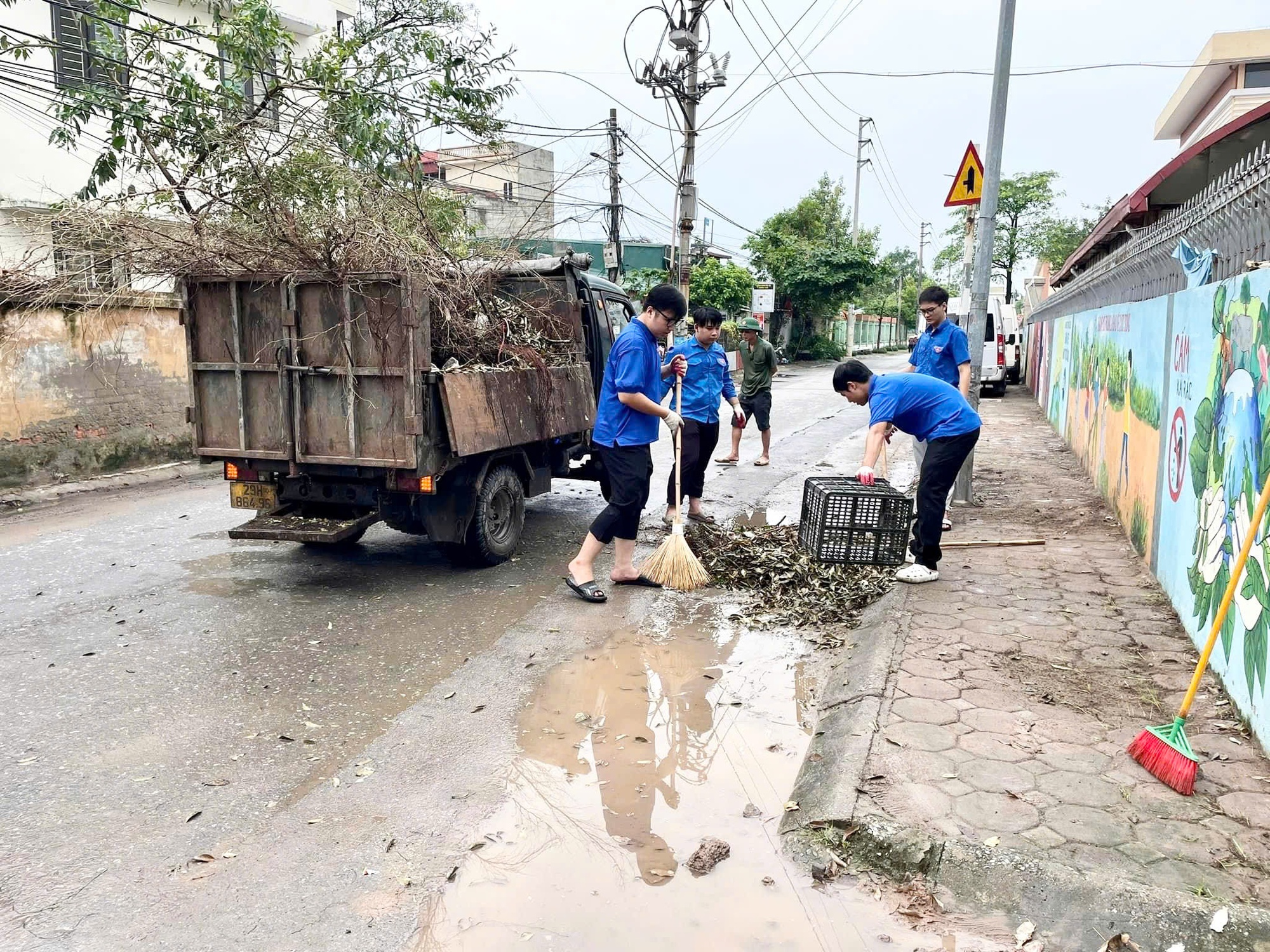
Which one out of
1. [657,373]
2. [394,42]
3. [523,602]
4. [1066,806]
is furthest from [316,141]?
[1066,806]

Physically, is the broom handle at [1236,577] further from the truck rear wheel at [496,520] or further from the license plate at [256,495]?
the license plate at [256,495]

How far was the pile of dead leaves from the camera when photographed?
18.5 feet

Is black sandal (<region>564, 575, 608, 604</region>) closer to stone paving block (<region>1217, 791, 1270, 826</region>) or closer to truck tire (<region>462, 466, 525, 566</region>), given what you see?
truck tire (<region>462, 466, 525, 566</region>)

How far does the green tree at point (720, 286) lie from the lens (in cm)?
2947

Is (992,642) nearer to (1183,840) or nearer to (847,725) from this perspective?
(847,725)

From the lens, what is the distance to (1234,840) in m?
2.88

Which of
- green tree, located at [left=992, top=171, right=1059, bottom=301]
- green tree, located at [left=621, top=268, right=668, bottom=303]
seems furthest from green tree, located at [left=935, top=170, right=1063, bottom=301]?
green tree, located at [left=621, top=268, right=668, bottom=303]

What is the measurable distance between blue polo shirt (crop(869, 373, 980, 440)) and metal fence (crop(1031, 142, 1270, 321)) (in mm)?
1458

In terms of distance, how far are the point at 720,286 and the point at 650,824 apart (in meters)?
27.3

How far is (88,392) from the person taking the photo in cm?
1006

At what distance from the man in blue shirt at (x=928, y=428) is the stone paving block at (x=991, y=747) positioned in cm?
217

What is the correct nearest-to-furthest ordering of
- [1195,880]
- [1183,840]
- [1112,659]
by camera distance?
[1195,880] < [1183,840] < [1112,659]

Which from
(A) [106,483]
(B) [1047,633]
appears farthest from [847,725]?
(A) [106,483]

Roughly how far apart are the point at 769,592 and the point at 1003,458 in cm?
664
